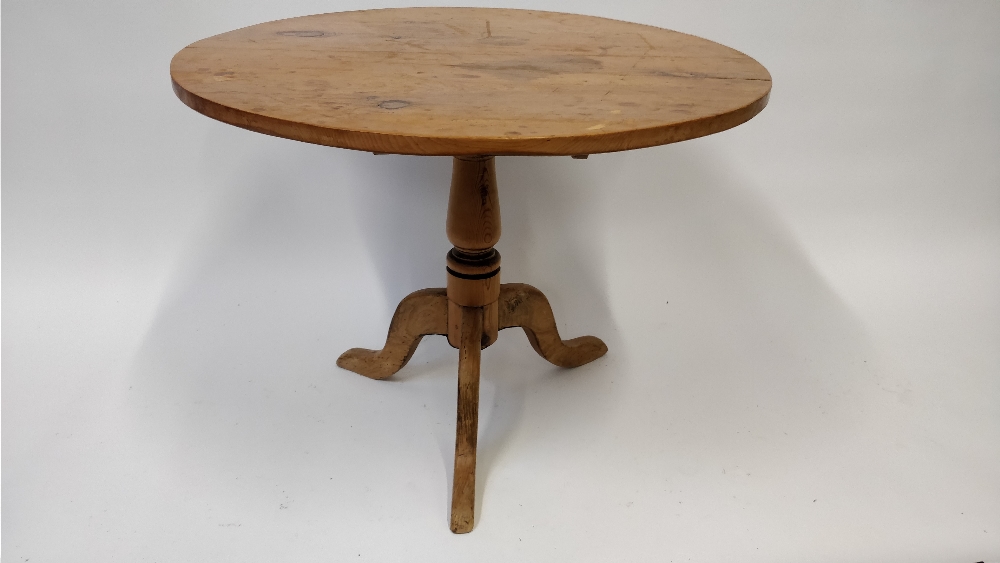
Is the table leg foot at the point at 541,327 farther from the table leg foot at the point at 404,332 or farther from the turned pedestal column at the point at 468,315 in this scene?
the table leg foot at the point at 404,332

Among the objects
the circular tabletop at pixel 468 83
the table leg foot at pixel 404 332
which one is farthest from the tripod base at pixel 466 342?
the circular tabletop at pixel 468 83

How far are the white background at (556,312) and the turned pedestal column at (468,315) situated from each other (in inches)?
2.3

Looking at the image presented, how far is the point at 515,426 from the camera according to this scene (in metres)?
1.83

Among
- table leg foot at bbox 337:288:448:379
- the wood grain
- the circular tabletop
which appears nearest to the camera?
the circular tabletop

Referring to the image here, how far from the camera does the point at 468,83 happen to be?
1330 millimetres

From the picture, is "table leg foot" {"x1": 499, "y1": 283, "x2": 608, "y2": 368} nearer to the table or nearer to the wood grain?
the table

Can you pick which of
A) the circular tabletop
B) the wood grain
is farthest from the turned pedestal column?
the circular tabletop

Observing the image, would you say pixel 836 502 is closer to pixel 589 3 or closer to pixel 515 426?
pixel 515 426

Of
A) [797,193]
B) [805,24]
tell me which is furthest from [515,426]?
[805,24]

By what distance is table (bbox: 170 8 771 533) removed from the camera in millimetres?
1103

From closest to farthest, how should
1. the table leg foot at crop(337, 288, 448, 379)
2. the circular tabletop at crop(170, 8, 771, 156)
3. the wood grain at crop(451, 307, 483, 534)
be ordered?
the circular tabletop at crop(170, 8, 771, 156) → the wood grain at crop(451, 307, 483, 534) → the table leg foot at crop(337, 288, 448, 379)

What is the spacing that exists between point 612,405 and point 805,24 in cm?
116

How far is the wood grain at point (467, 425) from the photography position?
5.00 ft

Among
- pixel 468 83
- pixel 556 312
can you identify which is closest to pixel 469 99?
pixel 468 83
